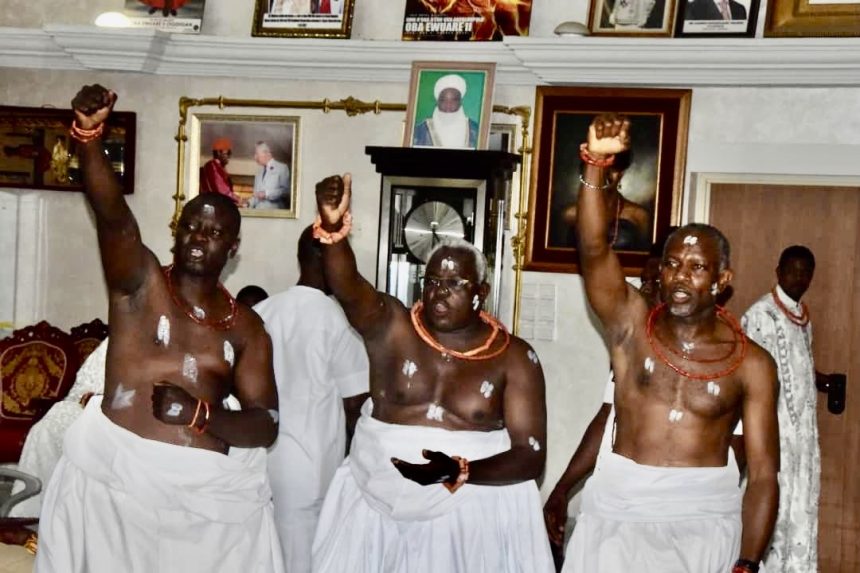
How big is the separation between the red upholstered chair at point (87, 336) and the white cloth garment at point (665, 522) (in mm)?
4676

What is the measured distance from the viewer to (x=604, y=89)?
7.71 m

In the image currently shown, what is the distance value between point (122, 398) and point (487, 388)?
1208mm

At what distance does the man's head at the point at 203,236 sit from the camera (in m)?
4.22

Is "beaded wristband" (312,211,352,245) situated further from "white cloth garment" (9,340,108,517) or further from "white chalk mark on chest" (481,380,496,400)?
"white cloth garment" (9,340,108,517)

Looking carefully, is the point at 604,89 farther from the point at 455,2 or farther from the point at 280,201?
the point at 280,201

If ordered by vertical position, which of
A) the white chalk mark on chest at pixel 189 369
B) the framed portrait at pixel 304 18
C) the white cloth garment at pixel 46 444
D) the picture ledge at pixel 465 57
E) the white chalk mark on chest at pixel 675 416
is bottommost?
the white cloth garment at pixel 46 444

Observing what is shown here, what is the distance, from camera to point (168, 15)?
838 centimetres

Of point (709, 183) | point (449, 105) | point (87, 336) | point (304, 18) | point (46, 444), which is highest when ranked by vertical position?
point (304, 18)

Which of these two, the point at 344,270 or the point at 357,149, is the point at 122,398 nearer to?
the point at 344,270

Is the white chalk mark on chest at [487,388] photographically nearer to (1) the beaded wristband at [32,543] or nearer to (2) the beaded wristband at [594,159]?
(2) the beaded wristband at [594,159]

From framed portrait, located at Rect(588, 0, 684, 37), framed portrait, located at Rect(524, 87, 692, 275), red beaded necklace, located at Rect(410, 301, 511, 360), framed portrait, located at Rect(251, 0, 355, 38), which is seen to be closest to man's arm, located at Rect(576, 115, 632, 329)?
red beaded necklace, located at Rect(410, 301, 511, 360)

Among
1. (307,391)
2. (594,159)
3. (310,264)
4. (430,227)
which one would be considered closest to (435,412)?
(594,159)

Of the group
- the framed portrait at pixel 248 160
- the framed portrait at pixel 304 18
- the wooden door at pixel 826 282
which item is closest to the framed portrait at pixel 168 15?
the framed portrait at pixel 304 18

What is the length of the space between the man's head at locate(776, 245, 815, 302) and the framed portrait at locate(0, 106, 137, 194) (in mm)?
4170
